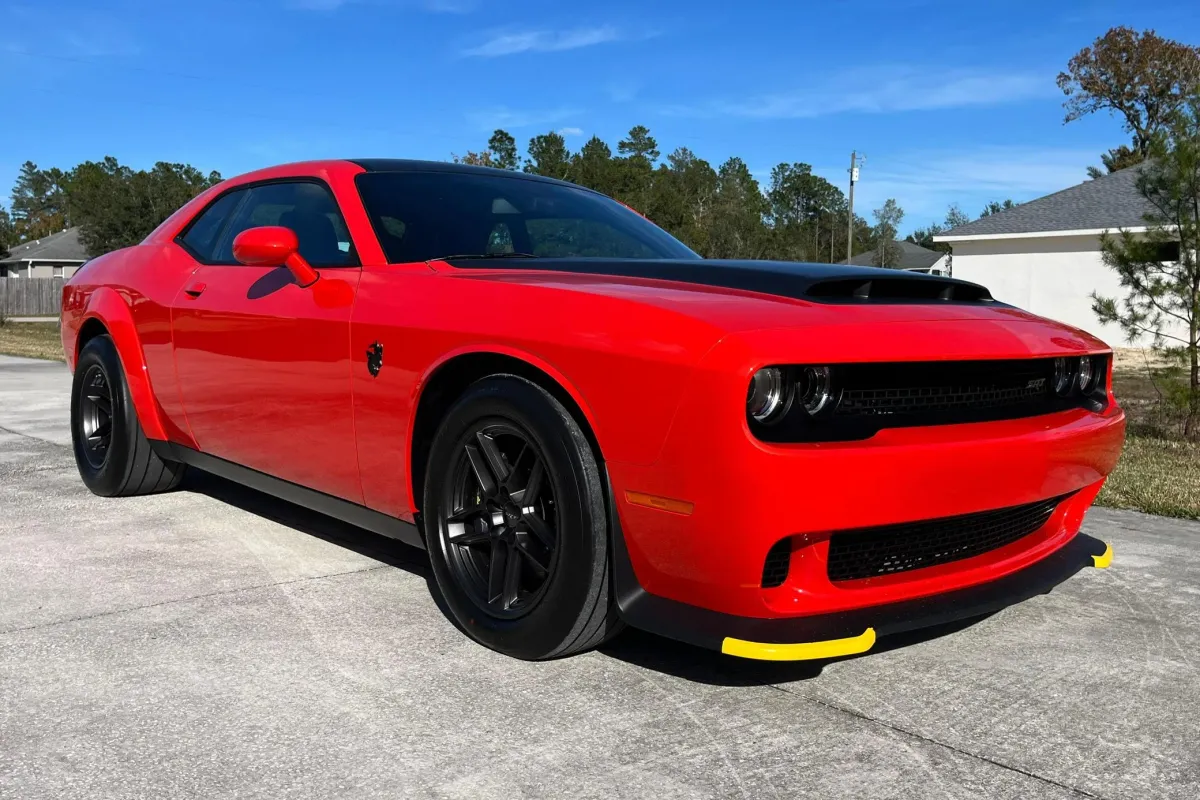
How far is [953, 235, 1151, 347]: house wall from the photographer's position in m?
21.0

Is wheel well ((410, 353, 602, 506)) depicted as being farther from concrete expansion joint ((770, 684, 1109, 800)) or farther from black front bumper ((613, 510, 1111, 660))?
concrete expansion joint ((770, 684, 1109, 800))

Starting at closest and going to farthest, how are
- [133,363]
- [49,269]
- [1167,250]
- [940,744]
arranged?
[940,744] → [133,363] → [1167,250] → [49,269]

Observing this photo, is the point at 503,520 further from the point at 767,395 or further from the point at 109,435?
the point at 109,435

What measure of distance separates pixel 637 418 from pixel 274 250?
1583 millimetres

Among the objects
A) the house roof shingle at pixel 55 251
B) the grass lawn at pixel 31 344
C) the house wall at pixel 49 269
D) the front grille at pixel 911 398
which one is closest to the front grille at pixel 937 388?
the front grille at pixel 911 398

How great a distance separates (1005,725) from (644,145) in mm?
81554

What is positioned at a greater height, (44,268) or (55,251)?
(55,251)

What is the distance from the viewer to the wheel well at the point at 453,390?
2693mm

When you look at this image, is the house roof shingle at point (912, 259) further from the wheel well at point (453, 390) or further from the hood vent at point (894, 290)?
the wheel well at point (453, 390)

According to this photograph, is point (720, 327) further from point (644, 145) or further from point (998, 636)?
point (644, 145)

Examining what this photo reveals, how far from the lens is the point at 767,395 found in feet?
7.76

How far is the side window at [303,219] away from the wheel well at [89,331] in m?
1.07

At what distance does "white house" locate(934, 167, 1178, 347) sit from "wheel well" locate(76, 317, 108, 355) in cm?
1823

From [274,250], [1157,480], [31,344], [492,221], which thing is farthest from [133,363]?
[31,344]
